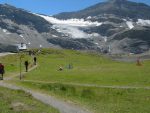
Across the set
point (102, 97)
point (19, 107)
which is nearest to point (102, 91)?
point (102, 97)

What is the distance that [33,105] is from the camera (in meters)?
39.0

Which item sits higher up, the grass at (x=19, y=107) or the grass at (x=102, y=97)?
the grass at (x=19, y=107)

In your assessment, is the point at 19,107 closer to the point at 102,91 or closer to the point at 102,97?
the point at 102,97

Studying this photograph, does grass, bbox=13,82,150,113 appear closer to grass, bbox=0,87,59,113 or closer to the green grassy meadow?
the green grassy meadow

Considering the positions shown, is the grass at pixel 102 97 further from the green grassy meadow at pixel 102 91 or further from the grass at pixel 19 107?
the grass at pixel 19 107

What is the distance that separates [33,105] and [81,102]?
6.34 meters

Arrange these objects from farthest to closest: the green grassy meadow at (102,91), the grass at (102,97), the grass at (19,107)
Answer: the green grassy meadow at (102,91) < the grass at (102,97) < the grass at (19,107)

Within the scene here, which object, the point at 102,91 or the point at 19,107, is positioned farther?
the point at 102,91

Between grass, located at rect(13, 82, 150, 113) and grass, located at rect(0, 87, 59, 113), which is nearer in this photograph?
grass, located at rect(0, 87, 59, 113)

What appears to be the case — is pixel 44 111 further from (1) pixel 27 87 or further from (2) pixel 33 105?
(1) pixel 27 87

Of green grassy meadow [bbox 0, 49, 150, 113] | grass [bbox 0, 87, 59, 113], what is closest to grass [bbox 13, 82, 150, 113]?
green grassy meadow [bbox 0, 49, 150, 113]

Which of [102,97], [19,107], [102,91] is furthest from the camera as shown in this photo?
[102,91]

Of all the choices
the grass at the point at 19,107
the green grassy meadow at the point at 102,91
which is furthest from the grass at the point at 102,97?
the grass at the point at 19,107

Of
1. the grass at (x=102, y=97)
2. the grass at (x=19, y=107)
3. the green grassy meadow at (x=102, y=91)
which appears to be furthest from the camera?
the green grassy meadow at (x=102, y=91)
